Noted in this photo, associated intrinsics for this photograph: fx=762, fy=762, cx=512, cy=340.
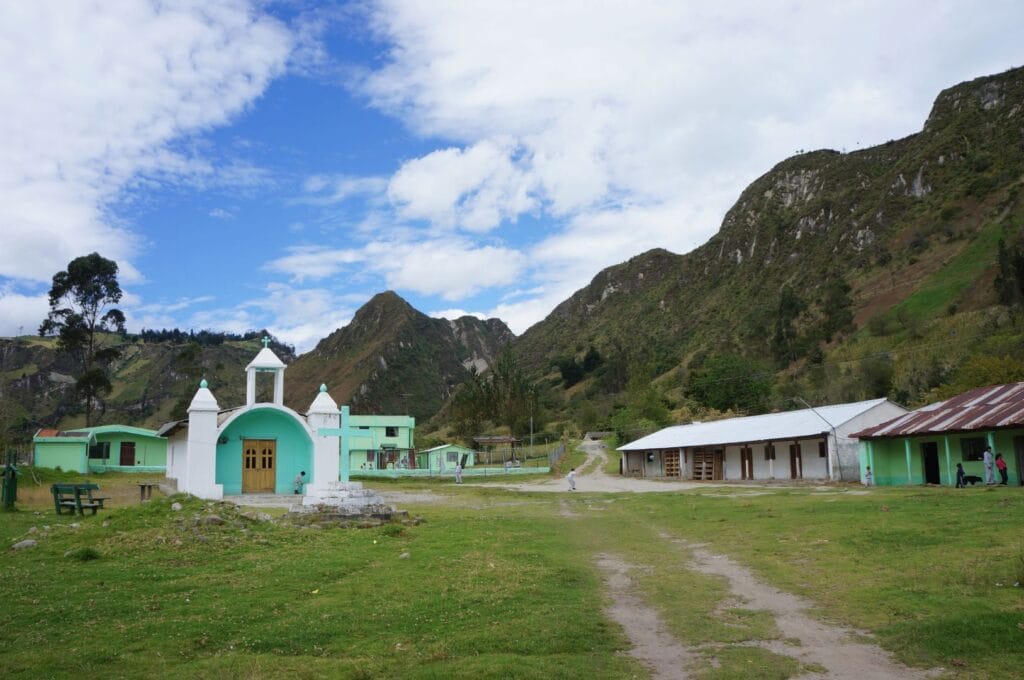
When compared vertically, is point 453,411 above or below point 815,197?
below

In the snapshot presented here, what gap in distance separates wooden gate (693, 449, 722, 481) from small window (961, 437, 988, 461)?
701 inches

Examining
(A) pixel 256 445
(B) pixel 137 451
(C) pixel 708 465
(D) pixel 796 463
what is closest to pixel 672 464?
(C) pixel 708 465

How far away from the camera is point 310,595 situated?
9852 millimetres

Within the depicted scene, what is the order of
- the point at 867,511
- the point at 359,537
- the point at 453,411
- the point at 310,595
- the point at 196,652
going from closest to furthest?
the point at 196,652 < the point at 310,595 < the point at 359,537 < the point at 867,511 < the point at 453,411

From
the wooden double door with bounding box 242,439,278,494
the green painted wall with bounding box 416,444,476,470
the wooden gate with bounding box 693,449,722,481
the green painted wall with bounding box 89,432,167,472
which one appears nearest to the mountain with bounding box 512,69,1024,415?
the wooden gate with bounding box 693,449,722,481

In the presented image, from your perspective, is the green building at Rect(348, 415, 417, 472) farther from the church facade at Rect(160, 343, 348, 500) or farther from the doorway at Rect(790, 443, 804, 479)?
the doorway at Rect(790, 443, 804, 479)

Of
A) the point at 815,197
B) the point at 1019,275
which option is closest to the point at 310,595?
the point at 1019,275

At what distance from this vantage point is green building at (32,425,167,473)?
1699 inches

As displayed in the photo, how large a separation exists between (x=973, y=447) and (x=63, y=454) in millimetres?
44847

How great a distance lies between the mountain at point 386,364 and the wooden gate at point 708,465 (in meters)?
80.4

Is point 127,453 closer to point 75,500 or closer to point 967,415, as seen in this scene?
point 75,500

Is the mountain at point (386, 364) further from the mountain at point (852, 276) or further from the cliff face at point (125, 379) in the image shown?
the mountain at point (852, 276)

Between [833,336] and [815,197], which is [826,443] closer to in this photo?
[833,336]

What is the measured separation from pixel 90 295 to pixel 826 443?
5758 centimetres
